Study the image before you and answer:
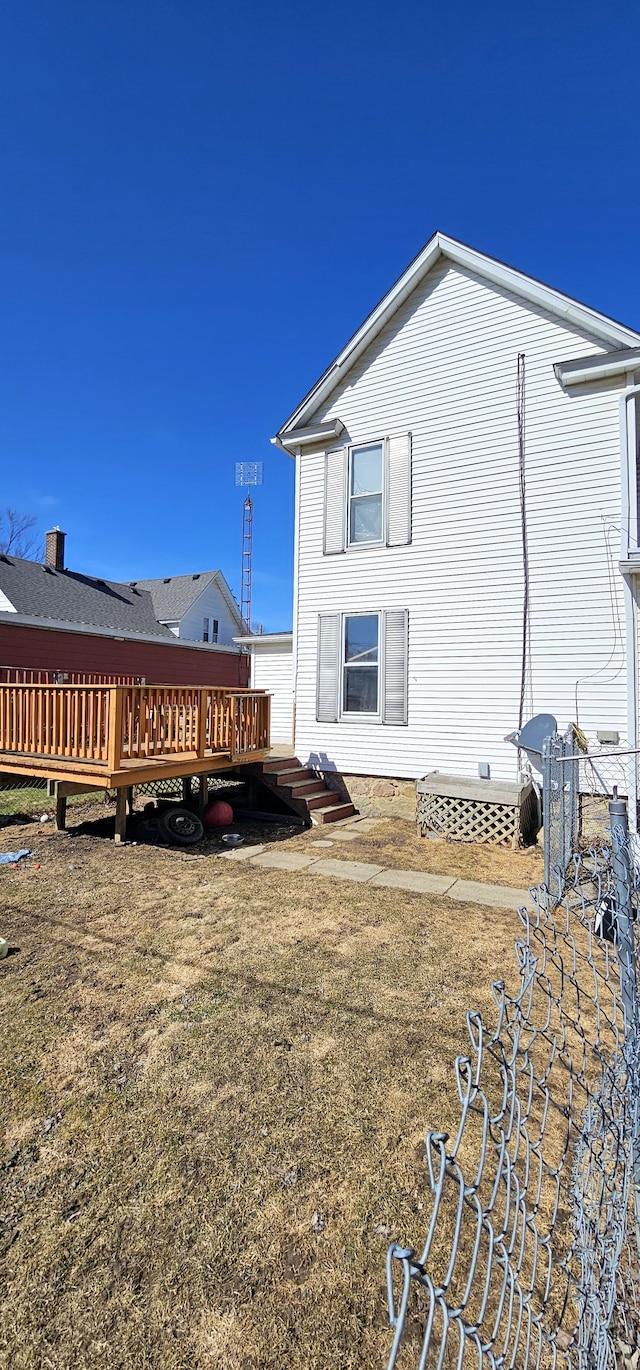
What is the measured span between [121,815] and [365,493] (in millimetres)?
6191

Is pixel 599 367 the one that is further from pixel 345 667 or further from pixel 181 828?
pixel 181 828

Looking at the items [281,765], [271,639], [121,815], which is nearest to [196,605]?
[271,639]

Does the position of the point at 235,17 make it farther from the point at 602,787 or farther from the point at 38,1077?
the point at 38,1077

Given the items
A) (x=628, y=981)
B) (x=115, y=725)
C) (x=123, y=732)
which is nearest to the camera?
(x=628, y=981)

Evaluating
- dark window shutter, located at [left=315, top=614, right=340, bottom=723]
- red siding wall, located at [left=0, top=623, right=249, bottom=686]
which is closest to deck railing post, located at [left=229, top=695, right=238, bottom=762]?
dark window shutter, located at [left=315, top=614, right=340, bottom=723]

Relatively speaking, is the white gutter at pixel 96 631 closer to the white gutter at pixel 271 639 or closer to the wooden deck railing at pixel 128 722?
the white gutter at pixel 271 639

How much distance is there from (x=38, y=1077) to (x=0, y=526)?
37.3m

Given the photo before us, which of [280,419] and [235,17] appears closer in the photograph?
[235,17]

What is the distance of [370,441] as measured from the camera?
9.26m

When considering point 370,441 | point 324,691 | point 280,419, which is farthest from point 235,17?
point 324,691

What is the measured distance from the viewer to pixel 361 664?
362 inches

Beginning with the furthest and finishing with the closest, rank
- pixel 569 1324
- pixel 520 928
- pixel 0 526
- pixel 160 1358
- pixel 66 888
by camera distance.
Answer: pixel 0 526
pixel 66 888
pixel 520 928
pixel 569 1324
pixel 160 1358

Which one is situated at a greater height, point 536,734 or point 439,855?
point 536,734

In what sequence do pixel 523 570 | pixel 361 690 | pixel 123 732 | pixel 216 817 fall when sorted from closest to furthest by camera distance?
pixel 123 732, pixel 523 570, pixel 216 817, pixel 361 690
